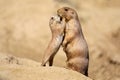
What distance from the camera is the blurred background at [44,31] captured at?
17078mm

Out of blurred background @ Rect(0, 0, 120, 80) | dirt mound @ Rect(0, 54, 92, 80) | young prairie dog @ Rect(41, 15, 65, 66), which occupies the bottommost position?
blurred background @ Rect(0, 0, 120, 80)

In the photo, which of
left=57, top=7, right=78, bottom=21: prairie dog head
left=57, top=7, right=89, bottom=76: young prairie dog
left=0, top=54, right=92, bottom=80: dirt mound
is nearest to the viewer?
left=0, top=54, right=92, bottom=80: dirt mound

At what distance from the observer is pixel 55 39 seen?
8.62m

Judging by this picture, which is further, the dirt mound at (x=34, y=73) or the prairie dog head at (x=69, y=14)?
the prairie dog head at (x=69, y=14)

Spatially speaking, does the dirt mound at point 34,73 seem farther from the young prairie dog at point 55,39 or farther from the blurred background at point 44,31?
the blurred background at point 44,31

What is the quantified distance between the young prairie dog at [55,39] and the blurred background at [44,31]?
6556 millimetres

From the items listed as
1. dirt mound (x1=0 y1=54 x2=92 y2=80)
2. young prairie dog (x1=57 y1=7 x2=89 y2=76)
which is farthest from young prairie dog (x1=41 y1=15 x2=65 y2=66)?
dirt mound (x1=0 y1=54 x2=92 y2=80)

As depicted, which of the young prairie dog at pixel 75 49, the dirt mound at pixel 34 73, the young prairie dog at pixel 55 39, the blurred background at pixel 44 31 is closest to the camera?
the dirt mound at pixel 34 73

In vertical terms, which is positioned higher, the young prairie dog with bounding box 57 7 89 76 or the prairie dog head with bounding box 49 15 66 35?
the prairie dog head with bounding box 49 15 66 35

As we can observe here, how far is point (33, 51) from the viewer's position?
17.5 meters

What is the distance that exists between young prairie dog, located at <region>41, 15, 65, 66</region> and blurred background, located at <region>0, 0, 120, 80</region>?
6.56 meters

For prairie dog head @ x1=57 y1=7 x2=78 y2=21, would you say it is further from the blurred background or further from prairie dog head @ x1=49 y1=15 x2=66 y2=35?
the blurred background

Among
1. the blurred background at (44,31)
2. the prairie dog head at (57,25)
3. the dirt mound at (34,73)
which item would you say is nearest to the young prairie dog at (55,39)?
the prairie dog head at (57,25)

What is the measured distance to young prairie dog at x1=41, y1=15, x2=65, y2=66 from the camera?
8422 mm
